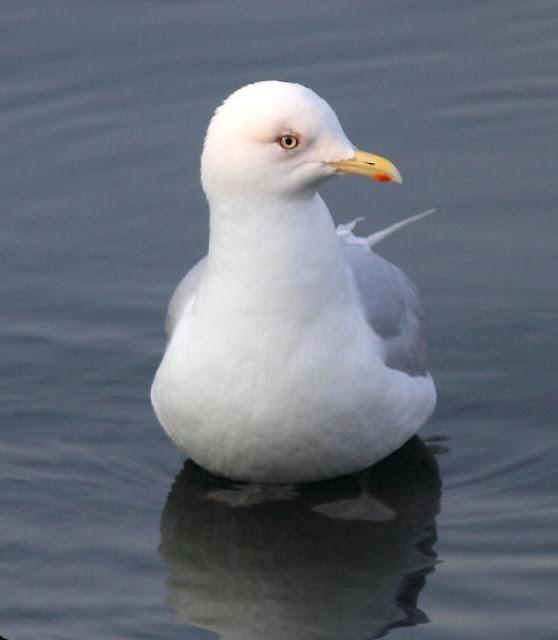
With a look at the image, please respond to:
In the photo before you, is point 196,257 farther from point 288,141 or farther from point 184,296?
point 288,141

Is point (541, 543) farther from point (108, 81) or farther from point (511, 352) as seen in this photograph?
point (108, 81)

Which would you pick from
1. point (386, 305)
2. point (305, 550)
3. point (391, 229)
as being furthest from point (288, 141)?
point (391, 229)

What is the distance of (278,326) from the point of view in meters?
6.92

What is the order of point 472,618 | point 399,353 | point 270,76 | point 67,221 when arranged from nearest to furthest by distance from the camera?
point 472,618
point 399,353
point 67,221
point 270,76

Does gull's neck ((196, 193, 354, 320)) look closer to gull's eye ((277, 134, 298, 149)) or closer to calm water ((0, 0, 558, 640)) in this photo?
gull's eye ((277, 134, 298, 149))

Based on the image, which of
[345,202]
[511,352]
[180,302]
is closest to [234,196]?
[180,302]

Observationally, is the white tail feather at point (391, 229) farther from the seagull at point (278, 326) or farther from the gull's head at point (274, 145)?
the gull's head at point (274, 145)

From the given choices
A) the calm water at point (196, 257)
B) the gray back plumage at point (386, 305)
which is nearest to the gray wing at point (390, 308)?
the gray back plumage at point (386, 305)

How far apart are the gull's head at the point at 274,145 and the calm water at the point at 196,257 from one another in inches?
55.8

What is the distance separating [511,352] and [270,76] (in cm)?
283

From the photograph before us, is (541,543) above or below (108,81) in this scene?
below

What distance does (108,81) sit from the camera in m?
10.8

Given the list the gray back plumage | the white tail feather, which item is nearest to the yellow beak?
the gray back plumage

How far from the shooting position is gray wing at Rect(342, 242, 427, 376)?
24.4ft
